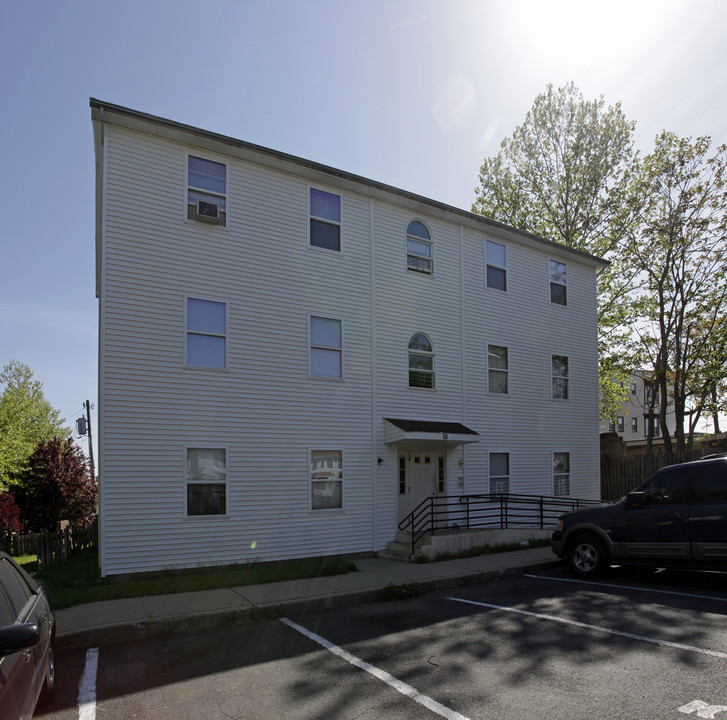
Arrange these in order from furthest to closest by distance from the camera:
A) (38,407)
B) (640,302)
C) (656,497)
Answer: (38,407) → (640,302) → (656,497)

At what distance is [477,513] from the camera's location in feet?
49.6

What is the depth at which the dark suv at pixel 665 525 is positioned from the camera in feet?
28.7

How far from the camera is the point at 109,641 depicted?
7082 millimetres

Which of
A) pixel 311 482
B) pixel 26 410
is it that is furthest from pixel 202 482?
pixel 26 410

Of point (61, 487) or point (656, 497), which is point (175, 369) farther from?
point (61, 487)

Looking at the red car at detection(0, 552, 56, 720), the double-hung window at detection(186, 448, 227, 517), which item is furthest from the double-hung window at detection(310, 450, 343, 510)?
the red car at detection(0, 552, 56, 720)

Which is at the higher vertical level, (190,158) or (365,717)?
(190,158)

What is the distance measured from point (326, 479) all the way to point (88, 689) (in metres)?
7.45

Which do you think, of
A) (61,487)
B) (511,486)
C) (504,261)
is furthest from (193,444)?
(61,487)

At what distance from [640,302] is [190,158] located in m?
20.1

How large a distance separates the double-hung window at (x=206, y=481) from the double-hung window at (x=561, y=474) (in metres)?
10.5

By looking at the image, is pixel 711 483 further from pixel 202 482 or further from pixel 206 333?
pixel 206 333

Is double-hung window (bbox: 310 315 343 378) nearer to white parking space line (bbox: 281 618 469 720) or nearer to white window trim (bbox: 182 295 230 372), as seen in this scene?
white window trim (bbox: 182 295 230 372)

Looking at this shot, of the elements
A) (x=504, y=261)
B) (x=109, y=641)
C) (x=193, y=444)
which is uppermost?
(x=504, y=261)
